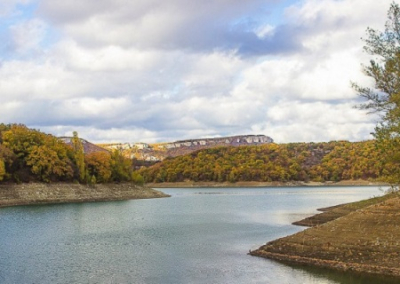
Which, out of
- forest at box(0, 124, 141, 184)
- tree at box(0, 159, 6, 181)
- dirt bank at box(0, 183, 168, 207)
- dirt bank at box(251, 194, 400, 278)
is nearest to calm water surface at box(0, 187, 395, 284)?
dirt bank at box(251, 194, 400, 278)

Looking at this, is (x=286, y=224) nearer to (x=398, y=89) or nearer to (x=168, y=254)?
(x=168, y=254)

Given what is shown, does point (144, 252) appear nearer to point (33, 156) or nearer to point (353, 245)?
point (353, 245)

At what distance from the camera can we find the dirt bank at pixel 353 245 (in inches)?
1113

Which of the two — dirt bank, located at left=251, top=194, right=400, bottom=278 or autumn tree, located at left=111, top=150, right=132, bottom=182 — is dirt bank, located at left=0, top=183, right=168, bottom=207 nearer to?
autumn tree, located at left=111, top=150, right=132, bottom=182

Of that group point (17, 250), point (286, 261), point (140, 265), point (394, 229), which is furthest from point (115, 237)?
point (394, 229)

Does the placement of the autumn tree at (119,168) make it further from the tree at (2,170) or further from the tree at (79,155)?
the tree at (2,170)

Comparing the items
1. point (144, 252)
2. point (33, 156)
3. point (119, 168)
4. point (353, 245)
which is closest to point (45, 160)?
point (33, 156)

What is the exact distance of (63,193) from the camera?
101062 millimetres

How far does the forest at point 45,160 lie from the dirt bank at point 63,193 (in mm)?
2240

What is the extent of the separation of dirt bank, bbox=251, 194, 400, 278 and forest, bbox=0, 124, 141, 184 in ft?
239

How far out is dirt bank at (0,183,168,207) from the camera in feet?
295

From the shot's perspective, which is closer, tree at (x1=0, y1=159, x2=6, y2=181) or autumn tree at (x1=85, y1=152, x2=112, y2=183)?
tree at (x1=0, y1=159, x2=6, y2=181)

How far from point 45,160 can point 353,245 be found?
83.4 meters

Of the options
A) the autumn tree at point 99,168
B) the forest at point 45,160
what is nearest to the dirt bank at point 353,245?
the forest at point 45,160
